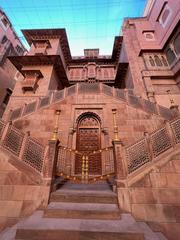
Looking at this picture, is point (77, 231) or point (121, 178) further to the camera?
point (121, 178)

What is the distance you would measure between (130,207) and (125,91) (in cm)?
942

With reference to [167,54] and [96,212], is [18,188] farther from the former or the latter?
[167,54]

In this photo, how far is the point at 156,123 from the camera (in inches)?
404

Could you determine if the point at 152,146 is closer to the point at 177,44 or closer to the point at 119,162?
the point at 119,162

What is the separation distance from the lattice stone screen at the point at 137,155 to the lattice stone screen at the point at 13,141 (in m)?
4.37

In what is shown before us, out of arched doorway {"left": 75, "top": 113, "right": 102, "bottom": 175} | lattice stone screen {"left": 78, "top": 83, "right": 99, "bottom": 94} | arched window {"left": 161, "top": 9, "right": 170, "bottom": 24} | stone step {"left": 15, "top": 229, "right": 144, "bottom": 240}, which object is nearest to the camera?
stone step {"left": 15, "top": 229, "right": 144, "bottom": 240}

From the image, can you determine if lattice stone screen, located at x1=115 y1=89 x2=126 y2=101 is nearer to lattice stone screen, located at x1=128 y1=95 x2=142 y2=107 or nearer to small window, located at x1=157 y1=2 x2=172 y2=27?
lattice stone screen, located at x1=128 y1=95 x2=142 y2=107

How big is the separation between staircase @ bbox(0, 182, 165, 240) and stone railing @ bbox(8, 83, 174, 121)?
8.07m

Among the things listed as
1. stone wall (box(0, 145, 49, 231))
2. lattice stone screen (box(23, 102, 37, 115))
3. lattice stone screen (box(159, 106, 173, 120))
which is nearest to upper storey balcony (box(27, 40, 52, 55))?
lattice stone screen (box(23, 102, 37, 115))

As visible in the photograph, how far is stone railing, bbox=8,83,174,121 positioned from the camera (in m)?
11.0

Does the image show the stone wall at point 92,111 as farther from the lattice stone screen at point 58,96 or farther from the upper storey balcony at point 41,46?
the upper storey balcony at point 41,46

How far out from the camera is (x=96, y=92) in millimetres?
12102

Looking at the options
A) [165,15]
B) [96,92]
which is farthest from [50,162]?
[165,15]

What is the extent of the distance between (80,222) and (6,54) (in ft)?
83.9
